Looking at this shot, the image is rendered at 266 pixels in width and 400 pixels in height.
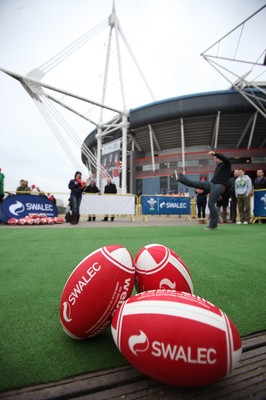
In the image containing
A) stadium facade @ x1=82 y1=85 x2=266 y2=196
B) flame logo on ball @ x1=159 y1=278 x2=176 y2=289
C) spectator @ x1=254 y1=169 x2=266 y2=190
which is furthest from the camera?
stadium facade @ x1=82 y1=85 x2=266 y2=196

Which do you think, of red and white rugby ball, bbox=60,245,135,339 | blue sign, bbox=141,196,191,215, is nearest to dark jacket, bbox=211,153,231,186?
red and white rugby ball, bbox=60,245,135,339

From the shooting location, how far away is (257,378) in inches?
41.8

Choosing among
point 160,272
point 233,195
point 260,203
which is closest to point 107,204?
point 233,195

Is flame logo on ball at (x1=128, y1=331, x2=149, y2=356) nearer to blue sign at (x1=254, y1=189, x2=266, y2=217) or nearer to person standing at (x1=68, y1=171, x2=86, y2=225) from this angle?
person standing at (x1=68, y1=171, x2=86, y2=225)

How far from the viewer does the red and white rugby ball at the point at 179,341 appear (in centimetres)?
92

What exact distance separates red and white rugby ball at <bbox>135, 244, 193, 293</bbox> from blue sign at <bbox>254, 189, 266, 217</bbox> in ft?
30.2

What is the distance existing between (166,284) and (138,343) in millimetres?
586

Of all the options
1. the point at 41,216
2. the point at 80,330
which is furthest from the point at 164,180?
the point at 80,330

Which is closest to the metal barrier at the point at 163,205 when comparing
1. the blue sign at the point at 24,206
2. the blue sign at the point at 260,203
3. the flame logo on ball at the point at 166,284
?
the blue sign at the point at 260,203

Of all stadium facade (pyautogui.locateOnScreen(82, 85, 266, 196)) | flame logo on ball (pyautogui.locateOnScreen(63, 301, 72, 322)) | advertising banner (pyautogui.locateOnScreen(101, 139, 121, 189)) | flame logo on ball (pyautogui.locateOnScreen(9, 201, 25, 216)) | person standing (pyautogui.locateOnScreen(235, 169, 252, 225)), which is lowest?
flame logo on ball (pyautogui.locateOnScreen(63, 301, 72, 322))

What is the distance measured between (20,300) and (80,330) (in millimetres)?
833

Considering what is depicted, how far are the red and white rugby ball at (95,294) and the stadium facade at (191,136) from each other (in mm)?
28725

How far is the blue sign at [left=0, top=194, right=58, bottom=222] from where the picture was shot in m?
9.70

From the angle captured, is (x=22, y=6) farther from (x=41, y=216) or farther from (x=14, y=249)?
(x=41, y=216)
